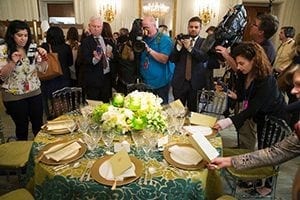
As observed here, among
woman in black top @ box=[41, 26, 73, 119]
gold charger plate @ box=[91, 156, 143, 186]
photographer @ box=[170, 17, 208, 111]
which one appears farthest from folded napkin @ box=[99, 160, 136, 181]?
woman in black top @ box=[41, 26, 73, 119]

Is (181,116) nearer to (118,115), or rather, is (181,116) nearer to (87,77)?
(118,115)

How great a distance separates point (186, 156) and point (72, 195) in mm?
592

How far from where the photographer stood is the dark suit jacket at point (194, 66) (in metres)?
2.56

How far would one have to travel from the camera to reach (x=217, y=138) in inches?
64.1

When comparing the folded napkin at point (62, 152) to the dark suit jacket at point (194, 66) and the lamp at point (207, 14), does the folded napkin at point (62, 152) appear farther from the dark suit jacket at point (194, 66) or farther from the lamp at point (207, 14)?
the lamp at point (207, 14)

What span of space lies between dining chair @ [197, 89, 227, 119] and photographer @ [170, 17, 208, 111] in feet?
0.26

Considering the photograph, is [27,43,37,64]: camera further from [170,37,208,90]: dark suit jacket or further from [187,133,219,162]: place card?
[187,133,219,162]: place card

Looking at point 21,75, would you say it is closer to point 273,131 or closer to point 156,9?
point 273,131

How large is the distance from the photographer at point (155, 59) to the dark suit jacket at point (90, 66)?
0.47 m

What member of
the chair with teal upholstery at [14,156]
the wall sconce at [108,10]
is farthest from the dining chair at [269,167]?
the wall sconce at [108,10]

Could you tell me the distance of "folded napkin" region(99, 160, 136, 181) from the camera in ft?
3.88

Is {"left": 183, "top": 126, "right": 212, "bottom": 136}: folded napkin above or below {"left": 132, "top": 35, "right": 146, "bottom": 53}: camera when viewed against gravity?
below

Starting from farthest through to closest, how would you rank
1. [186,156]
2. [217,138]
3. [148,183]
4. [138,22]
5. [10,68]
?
1. [138,22]
2. [10,68]
3. [217,138]
4. [186,156]
5. [148,183]

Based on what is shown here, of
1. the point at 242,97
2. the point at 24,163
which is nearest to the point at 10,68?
the point at 24,163
